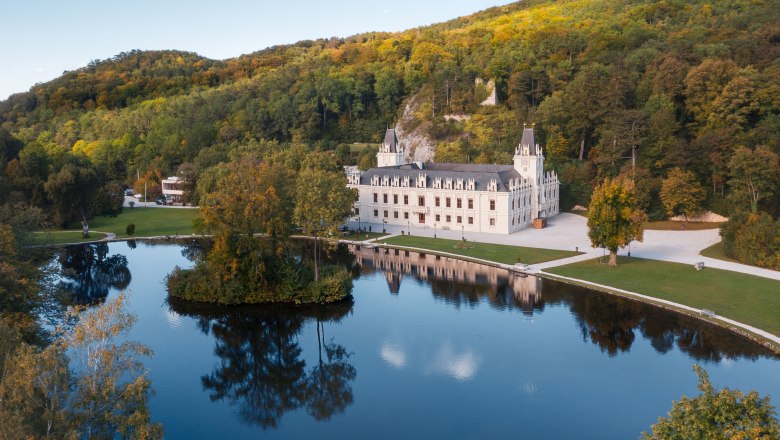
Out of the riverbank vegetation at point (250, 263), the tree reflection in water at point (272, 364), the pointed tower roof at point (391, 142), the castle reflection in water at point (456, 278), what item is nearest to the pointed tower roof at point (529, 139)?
the pointed tower roof at point (391, 142)

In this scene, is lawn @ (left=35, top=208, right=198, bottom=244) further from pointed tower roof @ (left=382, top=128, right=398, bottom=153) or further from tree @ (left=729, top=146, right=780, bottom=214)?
tree @ (left=729, top=146, right=780, bottom=214)

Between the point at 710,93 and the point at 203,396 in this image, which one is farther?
the point at 710,93

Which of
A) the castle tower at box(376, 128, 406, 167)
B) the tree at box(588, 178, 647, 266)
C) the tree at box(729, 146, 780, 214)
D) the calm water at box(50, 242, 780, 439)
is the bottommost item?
the calm water at box(50, 242, 780, 439)

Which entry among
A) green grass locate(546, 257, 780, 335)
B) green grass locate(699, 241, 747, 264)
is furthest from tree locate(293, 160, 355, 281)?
green grass locate(699, 241, 747, 264)

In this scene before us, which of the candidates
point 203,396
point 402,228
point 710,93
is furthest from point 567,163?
point 203,396

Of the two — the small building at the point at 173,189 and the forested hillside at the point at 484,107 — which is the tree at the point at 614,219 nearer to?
the forested hillside at the point at 484,107

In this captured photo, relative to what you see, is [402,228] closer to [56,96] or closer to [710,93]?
[710,93]

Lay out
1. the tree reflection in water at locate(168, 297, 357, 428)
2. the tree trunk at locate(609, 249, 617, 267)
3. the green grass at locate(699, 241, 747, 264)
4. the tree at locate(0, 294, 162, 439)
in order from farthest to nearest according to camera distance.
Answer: the green grass at locate(699, 241, 747, 264), the tree trunk at locate(609, 249, 617, 267), the tree reflection in water at locate(168, 297, 357, 428), the tree at locate(0, 294, 162, 439)
